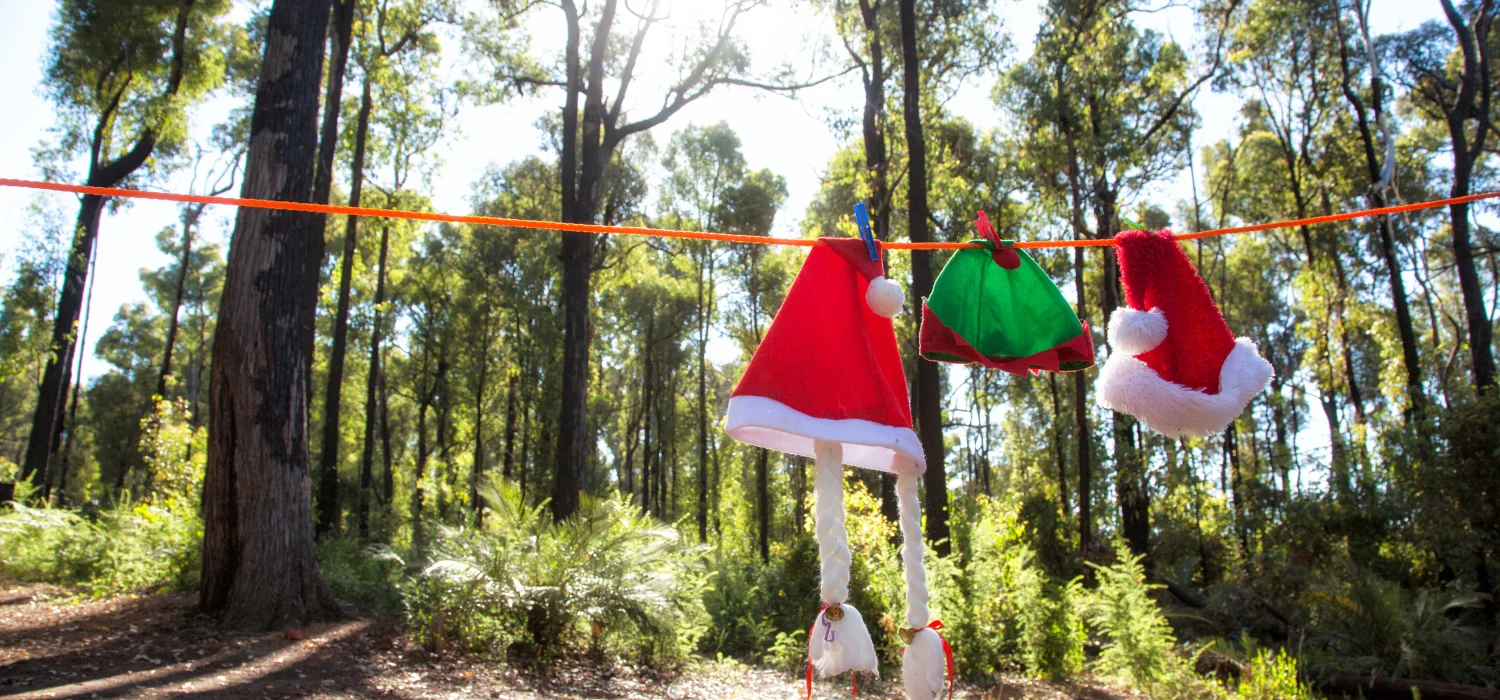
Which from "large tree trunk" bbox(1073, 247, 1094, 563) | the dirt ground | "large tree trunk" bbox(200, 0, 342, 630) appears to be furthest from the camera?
"large tree trunk" bbox(1073, 247, 1094, 563)

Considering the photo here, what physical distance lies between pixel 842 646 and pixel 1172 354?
1.36 m

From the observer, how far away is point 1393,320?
18.5m

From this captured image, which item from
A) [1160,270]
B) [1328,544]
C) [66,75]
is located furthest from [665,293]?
[1160,270]

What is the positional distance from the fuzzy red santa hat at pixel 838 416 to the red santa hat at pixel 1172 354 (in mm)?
716

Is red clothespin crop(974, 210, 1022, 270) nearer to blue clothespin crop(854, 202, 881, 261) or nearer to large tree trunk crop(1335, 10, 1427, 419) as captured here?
blue clothespin crop(854, 202, 881, 261)

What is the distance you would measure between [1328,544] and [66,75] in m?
23.6

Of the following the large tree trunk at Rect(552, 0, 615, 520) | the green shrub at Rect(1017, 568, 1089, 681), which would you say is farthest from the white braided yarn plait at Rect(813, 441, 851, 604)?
the large tree trunk at Rect(552, 0, 615, 520)

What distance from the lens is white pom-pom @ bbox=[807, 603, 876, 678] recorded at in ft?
6.53

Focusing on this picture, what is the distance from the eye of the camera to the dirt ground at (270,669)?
4484 mm

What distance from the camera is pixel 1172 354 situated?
2480mm

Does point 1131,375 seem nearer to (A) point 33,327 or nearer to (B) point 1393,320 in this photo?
(A) point 33,327

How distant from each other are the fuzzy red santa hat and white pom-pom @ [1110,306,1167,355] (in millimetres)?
707

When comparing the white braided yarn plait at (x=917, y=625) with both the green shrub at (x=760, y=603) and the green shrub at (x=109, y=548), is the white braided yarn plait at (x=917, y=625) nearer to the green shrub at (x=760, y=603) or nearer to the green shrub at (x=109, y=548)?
the green shrub at (x=760, y=603)

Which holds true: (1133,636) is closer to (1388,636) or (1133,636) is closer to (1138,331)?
(1388,636)
